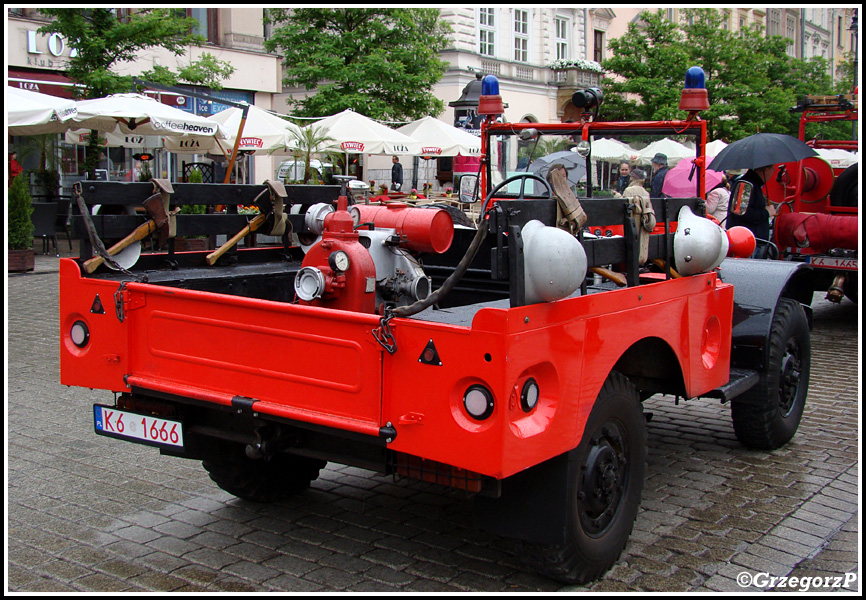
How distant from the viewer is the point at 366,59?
26.4 metres

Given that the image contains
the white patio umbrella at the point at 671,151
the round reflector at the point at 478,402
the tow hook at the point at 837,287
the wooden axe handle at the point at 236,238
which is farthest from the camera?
the tow hook at the point at 837,287

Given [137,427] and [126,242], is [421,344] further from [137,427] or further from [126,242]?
[126,242]

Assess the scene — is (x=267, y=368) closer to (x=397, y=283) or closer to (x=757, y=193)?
(x=397, y=283)

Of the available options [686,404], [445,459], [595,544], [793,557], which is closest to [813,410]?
[686,404]

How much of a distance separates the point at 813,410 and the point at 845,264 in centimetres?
429

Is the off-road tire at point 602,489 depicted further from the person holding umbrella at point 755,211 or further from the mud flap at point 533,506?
the person holding umbrella at point 755,211

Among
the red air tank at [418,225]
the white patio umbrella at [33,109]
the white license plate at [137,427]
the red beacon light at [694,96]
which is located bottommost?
the white license plate at [137,427]

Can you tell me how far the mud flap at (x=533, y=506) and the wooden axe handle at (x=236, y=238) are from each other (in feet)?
7.38

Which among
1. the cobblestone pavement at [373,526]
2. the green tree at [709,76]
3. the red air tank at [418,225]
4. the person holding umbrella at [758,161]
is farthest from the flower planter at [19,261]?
the green tree at [709,76]

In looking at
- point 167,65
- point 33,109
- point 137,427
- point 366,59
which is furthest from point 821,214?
point 167,65

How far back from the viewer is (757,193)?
9422mm

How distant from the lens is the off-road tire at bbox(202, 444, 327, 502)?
14.4 ft

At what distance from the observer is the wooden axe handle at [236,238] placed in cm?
494

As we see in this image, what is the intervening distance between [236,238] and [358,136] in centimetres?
1414
